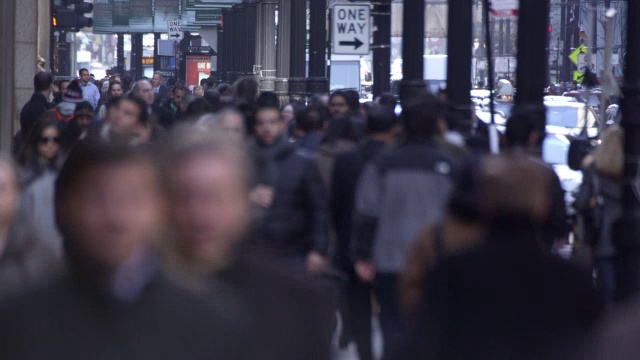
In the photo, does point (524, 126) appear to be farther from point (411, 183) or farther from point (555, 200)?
point (411, 183)

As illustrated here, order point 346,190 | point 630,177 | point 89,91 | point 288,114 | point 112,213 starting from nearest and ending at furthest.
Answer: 1. point 112,213
2. point 630,177
3. point 346,190
4. point 288,114
5. point 89,91

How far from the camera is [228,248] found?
328cm

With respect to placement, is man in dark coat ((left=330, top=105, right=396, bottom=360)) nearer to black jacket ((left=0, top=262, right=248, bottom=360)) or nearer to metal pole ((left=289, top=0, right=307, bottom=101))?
black jacket ((left=0, top=262, right=248, bottom=360))

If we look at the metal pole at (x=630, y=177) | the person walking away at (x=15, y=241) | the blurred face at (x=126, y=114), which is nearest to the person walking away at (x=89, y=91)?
the blurred face at (x=126, y=114)

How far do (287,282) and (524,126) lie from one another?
5.64 meters

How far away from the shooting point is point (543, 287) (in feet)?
14.4

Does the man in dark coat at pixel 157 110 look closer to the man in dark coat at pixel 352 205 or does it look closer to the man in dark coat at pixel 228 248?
the man in dark coat at pixel 352 205

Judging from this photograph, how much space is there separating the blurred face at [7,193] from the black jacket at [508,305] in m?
1.36

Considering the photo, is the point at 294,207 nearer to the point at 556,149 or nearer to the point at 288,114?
the point at 288,114

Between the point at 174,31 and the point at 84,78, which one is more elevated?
the point at 174,31

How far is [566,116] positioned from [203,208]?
66.7 feet

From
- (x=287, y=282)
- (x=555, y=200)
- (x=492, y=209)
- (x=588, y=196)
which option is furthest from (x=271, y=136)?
(x=287, y=282)

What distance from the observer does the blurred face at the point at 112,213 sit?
303 centimetres

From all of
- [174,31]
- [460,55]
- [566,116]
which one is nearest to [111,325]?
[460,55]
